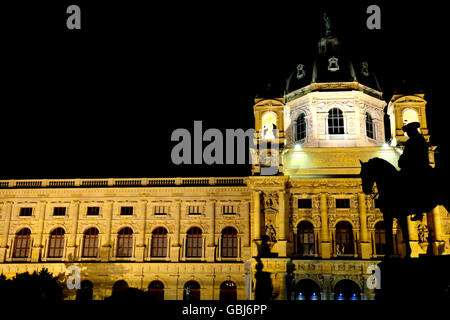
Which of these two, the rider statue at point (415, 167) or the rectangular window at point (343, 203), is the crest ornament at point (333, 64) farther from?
the rider statue at point (415, 167)

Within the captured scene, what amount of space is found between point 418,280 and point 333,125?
30479mm

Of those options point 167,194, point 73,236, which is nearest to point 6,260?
point 73,236

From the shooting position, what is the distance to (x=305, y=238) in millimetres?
37656

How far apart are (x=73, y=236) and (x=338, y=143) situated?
2381 cm

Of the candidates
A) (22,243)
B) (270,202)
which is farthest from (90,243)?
(270,202)

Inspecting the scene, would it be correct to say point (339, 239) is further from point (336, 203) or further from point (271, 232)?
point (271, 232)

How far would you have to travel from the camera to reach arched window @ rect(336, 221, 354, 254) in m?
37.2

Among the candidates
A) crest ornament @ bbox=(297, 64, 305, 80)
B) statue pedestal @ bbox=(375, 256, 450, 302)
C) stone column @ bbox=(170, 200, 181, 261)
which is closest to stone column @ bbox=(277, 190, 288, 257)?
stone column @ bbox=(170, 200, 181, 261)

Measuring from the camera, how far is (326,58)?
45.7 m

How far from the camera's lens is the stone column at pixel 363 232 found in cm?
3606

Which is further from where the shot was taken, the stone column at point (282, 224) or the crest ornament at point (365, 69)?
the crest ornament at point (365, 69)

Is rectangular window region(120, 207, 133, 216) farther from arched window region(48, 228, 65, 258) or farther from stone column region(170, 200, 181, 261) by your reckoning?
arched window region(48, 228, 65, 258)

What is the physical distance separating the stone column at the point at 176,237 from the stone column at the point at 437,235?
64.5ft

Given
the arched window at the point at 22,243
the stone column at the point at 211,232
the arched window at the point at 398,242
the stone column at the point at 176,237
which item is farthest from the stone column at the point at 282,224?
the arched window at the point at 22,243
